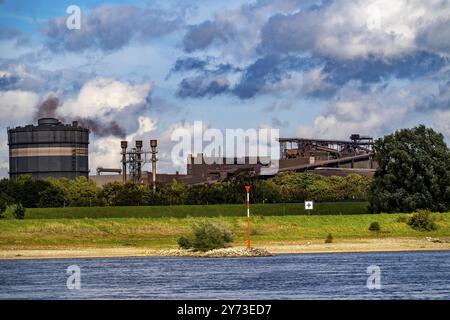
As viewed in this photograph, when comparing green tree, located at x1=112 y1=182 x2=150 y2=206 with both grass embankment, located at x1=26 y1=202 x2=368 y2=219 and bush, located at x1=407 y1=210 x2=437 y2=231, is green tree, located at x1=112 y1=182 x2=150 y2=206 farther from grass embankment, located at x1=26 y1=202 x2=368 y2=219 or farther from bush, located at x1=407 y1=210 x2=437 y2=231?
bush, located at x1=407 y1=210 x2=437 y2=231

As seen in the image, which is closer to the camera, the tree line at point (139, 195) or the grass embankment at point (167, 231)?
the grass embankment at point (167, 231)

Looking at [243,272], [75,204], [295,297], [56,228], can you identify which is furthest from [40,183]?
[295,297]

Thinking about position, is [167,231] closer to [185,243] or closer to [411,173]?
[185,243]

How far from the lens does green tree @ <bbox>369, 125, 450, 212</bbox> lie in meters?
119

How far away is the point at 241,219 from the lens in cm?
10719

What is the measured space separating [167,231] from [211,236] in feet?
74.6

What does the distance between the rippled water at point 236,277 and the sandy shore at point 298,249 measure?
4.11 meters

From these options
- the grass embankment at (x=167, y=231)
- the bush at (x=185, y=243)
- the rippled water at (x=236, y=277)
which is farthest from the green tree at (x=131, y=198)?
the rippled water at (x=236, y=277)

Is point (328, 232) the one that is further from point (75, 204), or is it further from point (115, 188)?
point (115, 188)

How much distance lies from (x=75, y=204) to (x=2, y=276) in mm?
112067

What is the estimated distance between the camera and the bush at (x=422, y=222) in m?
103

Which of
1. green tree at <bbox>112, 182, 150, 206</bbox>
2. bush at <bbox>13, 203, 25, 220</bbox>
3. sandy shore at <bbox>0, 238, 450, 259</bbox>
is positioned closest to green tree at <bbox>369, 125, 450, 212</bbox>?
sandy shore at <bbox>0, 238, 450, 259</bbox>

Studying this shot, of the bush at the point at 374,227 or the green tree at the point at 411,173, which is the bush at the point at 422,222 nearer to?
the bush at the point at 374,227
